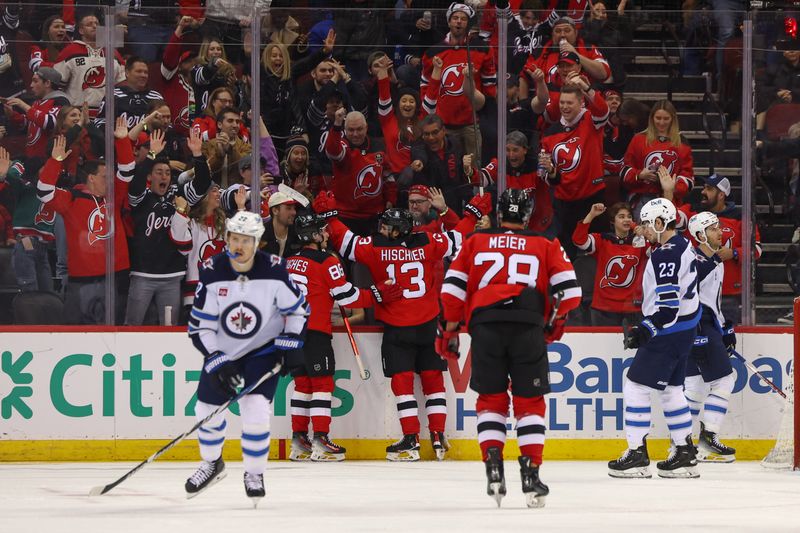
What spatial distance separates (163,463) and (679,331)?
329cm

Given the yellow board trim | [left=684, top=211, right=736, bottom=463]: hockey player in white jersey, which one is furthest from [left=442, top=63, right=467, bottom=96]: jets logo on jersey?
the yellow board trim

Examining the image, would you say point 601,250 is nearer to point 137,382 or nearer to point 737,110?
point 737,110

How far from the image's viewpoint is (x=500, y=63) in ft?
31.1

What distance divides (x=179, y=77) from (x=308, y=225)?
1.27 m

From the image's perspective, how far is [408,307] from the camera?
928cm

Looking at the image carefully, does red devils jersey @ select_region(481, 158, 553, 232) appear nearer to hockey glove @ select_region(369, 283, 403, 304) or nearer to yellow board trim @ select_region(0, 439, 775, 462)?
hockey glove @ select_region(369, 283, 403, 304)

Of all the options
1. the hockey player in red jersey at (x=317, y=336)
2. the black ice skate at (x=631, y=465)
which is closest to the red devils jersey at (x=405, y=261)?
the hockey player in red jersey at (x=317, y=336)

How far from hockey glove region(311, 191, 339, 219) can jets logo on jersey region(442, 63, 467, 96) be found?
3.44 ft

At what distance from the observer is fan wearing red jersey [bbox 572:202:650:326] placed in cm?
947

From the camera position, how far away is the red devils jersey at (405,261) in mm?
9289

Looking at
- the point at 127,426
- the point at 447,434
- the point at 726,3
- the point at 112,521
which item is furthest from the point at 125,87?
the point at 726,3

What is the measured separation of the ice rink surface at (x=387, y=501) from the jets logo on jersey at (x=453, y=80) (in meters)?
2.50

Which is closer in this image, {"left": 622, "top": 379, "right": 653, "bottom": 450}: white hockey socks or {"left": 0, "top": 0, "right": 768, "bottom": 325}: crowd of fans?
{"left": 622, "top": 379, "right": 653, "bottom": 450}: white hockey socks

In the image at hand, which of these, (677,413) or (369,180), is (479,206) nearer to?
(369,180)
